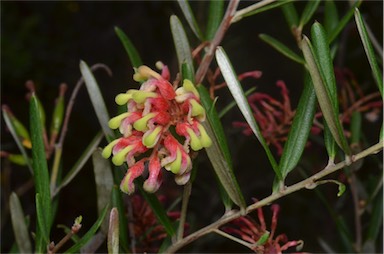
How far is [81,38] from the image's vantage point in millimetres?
1983

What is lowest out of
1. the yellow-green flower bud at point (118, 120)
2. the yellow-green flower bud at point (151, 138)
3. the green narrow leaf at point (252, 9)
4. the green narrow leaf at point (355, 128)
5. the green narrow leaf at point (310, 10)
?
the green narrow leaf at point (355, 128)

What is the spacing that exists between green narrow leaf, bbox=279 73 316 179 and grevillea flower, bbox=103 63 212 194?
12 centimetres

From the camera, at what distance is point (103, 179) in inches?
29.8

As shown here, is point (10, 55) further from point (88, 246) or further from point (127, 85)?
point (88, 246)

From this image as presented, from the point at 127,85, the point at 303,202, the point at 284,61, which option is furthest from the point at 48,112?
the point at 303,202

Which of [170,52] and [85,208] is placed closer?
[85,208]

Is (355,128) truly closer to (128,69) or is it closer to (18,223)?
(18,223)

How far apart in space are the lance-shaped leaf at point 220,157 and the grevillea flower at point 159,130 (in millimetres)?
26

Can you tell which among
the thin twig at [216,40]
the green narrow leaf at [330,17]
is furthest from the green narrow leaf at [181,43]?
the green narrow leaf at [330,17]

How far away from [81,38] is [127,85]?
0.21m

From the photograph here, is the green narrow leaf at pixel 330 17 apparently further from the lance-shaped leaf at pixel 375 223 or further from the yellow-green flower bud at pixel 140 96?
the yellow-green flower bud at pixel 140 96

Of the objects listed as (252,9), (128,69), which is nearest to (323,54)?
(252,9)

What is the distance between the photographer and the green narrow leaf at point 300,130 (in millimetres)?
667

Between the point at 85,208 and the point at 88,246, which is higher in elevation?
the point at 88,246
